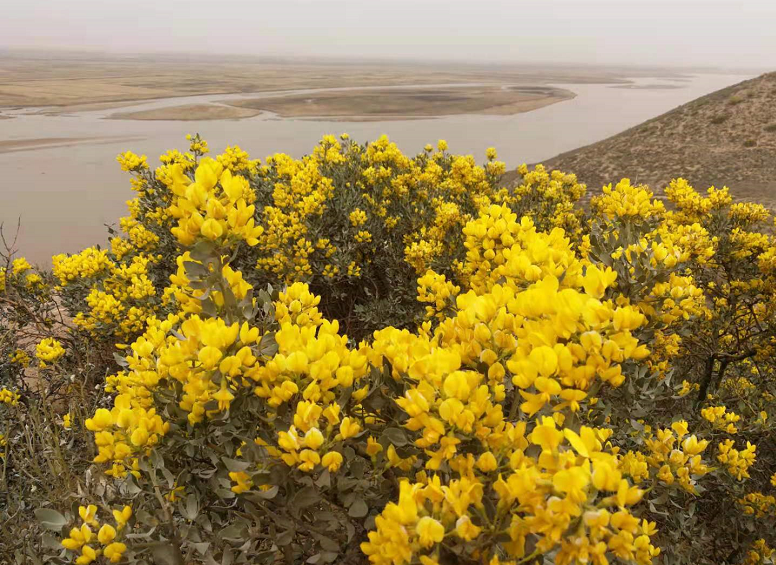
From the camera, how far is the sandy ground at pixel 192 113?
32.6 meters

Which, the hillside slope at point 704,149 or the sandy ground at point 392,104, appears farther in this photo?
the sandy ground at point 392,104

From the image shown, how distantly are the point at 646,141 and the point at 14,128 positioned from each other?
3368 centimetres

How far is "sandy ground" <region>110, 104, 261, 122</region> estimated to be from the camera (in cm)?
3258

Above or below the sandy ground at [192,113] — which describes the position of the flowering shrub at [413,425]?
below

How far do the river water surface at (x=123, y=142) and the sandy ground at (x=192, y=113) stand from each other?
1410mm

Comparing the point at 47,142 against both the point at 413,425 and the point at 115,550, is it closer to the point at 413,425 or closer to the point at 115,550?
the point at 115,550

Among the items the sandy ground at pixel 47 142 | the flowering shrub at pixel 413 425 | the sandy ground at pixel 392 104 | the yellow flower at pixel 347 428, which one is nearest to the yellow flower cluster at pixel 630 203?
the flowering shrub at pixel 413 425

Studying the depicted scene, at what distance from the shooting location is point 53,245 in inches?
500

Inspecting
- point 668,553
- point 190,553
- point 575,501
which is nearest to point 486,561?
point 575,501

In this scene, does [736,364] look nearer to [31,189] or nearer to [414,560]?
[414,560]

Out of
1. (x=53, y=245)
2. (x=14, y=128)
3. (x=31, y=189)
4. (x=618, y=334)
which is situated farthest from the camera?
(x=14, y=128)

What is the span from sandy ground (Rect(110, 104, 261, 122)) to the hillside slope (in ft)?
78.5

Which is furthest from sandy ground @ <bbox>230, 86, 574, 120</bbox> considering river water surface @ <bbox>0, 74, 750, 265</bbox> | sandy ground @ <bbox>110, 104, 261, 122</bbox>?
river water surface @ <bbox>0, 74, 750, 265</bbox>

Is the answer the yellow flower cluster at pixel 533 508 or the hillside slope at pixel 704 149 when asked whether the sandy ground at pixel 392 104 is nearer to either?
the hillside slope at pixel 704 149
